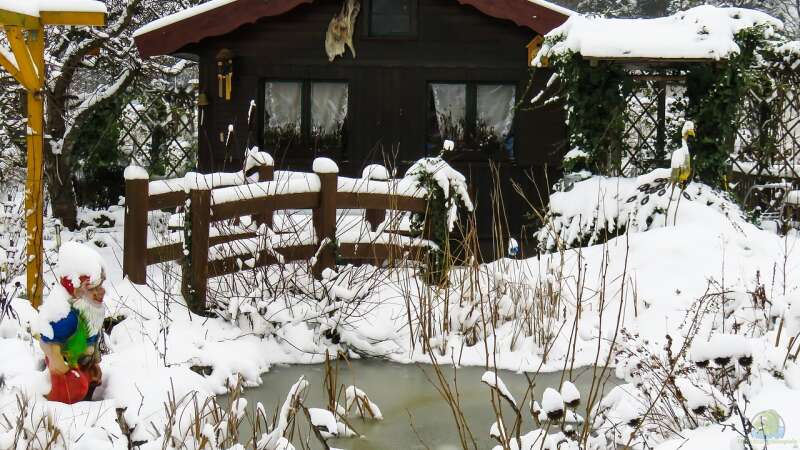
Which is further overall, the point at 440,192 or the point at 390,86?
the point at 390,86

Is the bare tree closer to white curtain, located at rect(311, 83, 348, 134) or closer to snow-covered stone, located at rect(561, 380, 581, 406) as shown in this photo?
white curtain, located at rect(311, 83, 348, 134)

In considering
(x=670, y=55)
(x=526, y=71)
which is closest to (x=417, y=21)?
(x=526, y=71)

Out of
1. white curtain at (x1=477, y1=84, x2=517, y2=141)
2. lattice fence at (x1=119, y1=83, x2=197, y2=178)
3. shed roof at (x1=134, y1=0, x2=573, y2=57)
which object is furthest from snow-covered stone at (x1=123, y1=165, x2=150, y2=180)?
lattice fence at (x1=119, y1=83, x2=197, y2=178)

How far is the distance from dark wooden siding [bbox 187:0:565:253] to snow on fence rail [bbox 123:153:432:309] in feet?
13.8

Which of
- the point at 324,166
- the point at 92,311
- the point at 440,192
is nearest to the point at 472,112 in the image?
the point at 440,192

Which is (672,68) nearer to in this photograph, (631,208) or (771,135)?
(771,135)

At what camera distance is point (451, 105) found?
38.2ft

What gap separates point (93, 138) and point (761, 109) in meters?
8.51

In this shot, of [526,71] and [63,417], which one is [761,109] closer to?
[526,71]

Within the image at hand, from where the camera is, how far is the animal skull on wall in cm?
1148

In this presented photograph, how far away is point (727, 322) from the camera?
579cm
